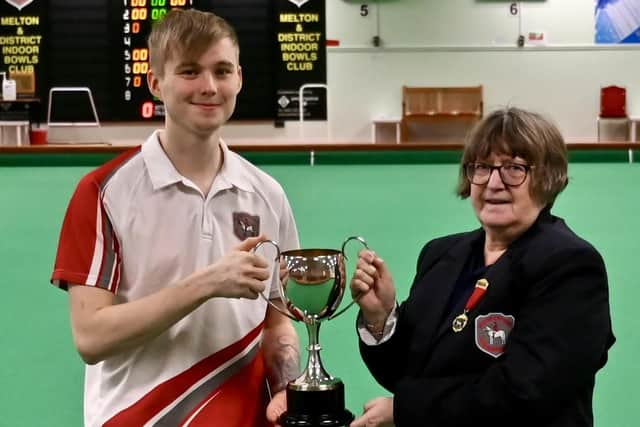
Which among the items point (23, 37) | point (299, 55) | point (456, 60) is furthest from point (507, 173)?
point (23, 37)

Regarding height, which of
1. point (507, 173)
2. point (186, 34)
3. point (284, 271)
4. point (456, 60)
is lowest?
point (284, 271)

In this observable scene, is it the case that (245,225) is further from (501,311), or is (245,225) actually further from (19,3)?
(19,3)

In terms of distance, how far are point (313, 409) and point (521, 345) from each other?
0.42 meters

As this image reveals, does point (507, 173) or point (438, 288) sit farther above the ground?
point (507, 173)

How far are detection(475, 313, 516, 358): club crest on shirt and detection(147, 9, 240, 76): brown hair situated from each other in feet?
2.64

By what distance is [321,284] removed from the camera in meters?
1.98

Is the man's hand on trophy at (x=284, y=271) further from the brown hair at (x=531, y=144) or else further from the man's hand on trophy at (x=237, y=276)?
the brown hair at (x=531, y=144)

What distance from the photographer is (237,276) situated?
75.0 inches

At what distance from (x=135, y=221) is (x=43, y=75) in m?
12.7

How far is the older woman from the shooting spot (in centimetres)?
190

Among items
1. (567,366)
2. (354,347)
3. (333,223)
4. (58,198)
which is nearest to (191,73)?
(567,366)

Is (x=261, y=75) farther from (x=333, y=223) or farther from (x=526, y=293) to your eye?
(x=526, y=293)

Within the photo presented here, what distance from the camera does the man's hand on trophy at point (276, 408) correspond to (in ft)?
7.18

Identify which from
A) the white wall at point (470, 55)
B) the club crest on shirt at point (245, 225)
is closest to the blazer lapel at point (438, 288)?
the club crest on shirt at point (245, 225)
